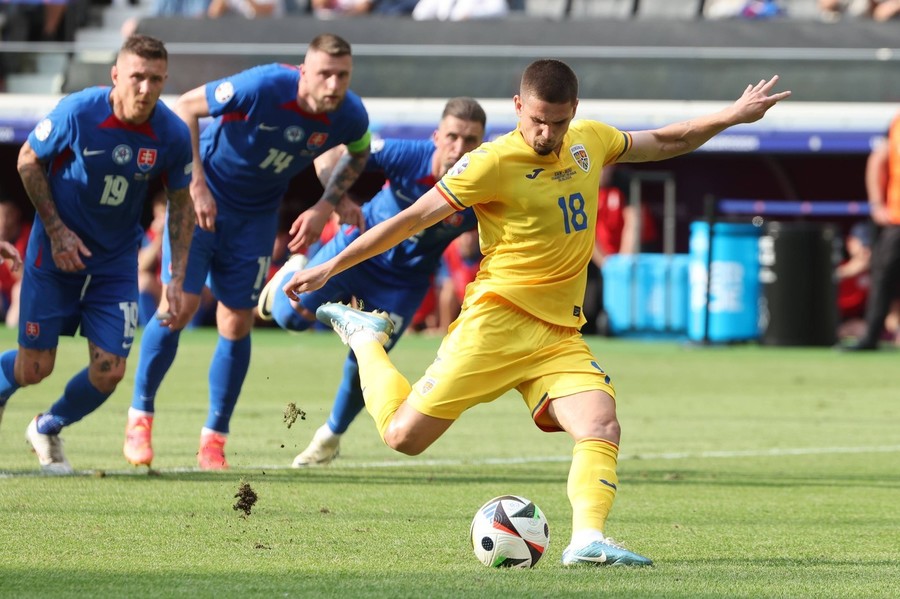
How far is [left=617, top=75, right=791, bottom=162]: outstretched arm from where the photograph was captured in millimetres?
6402

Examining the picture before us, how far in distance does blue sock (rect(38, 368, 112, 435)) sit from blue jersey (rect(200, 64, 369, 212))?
53.9 inches

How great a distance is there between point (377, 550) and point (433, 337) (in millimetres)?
13868

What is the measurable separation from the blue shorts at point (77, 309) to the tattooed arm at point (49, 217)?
0.95ft

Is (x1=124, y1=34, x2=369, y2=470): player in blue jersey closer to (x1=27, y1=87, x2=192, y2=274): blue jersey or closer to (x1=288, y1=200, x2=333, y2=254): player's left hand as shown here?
(x1=288, y1=200, x2=333, y2=254): player's left hand

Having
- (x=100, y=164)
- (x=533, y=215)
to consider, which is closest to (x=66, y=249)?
(x=100, y=164)

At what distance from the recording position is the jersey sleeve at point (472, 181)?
5.83m

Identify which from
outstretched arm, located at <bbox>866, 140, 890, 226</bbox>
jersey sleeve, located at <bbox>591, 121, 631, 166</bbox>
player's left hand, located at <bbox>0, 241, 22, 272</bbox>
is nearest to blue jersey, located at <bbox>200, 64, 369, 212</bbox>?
player's left hand, located at <bbox>0, 241, 22, 272</bbox>

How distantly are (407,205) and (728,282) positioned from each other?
10044 millimetres

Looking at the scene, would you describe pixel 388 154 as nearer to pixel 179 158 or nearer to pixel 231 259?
pixel 231 259

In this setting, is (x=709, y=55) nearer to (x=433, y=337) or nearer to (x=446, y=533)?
(x=433, y=337)

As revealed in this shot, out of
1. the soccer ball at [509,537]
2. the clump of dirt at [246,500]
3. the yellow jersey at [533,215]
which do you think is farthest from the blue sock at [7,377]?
the soccer ball at [509,537]

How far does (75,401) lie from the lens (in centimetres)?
800

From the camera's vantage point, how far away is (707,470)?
→ 8.70 m

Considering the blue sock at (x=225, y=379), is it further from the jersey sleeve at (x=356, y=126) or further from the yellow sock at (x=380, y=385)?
the yellow sock at (x=380, y=385)
